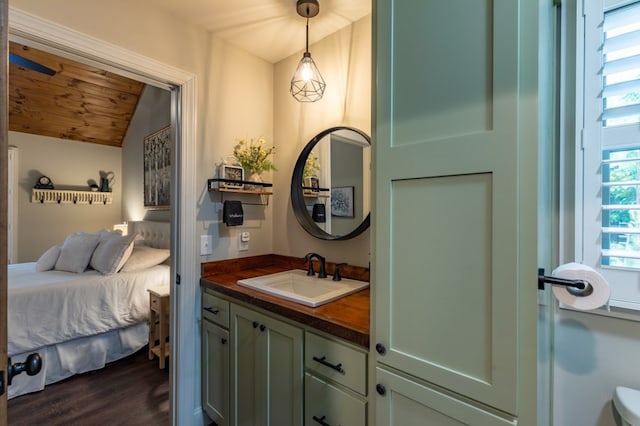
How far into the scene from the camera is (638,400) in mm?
764

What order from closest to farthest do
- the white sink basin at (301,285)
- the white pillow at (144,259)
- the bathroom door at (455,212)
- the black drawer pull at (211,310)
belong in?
the bathroom door at (455,212) < the white sink basin at (301,285) < the black drawer pull at (211,310) < the white pillow at (144,259)

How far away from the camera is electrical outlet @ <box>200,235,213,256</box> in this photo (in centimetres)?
186

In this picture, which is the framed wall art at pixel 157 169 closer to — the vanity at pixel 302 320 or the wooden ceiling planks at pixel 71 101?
the wooden ceiling planks at pixel 71 101

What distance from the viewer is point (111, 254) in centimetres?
283

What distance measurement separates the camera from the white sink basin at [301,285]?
1443mm

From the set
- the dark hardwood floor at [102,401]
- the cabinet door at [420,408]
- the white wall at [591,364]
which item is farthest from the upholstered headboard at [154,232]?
the white wall at [591,364]

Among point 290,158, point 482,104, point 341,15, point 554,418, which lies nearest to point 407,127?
point 482,104

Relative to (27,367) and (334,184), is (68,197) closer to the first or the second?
(334,184)

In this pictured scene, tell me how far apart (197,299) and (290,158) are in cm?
114

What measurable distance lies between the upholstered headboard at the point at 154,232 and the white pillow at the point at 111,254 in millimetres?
494

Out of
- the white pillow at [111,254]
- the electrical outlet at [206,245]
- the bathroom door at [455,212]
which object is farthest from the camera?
the white pillow at [111,254]

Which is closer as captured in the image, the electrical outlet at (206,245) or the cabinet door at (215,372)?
the cabinet door at (215,372)

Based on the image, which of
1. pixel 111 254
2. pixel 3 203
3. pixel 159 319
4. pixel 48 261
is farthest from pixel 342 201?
pixel 48 261

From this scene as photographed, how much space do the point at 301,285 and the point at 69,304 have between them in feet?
6.77
